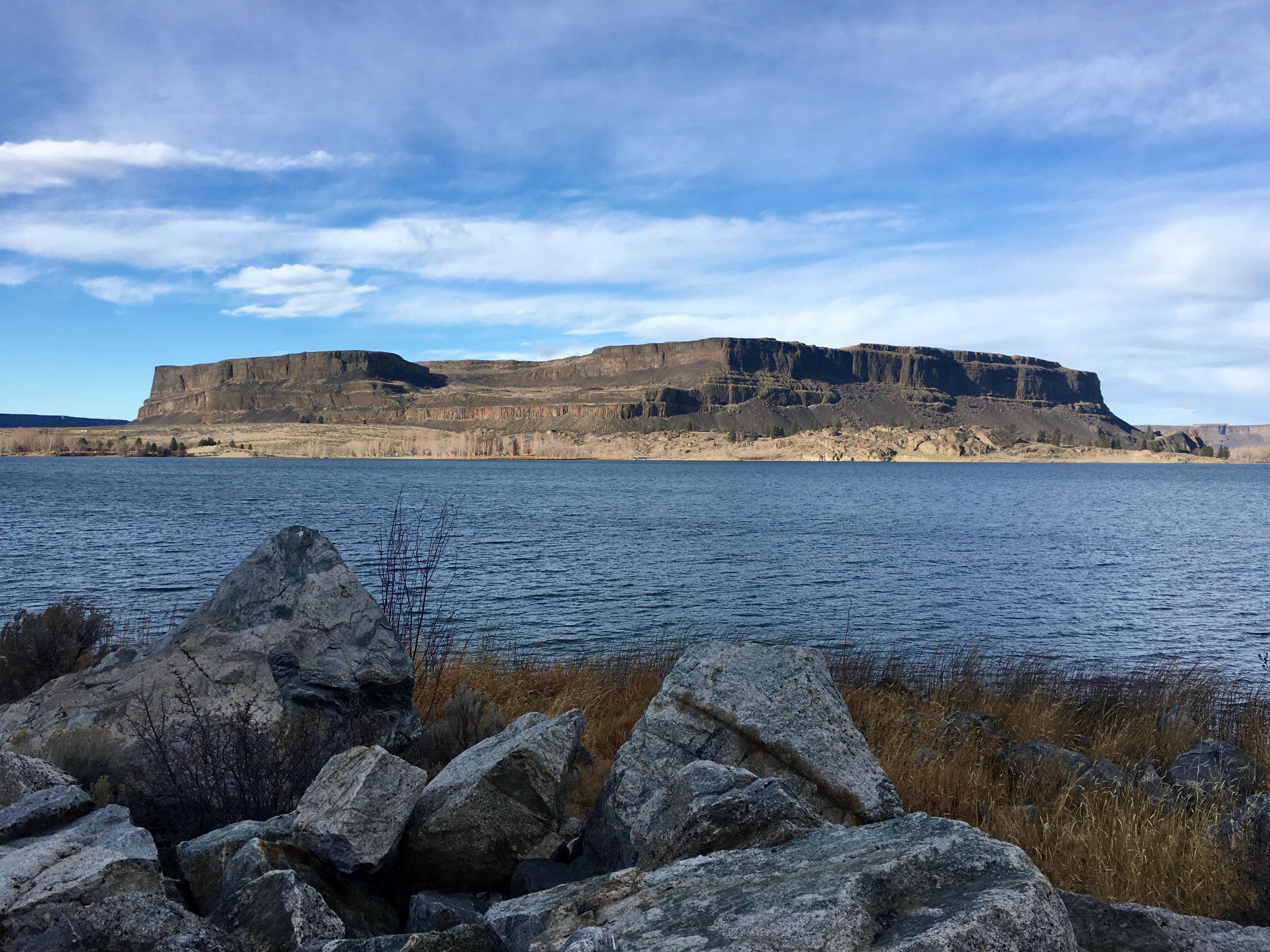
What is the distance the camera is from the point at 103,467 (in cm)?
13088

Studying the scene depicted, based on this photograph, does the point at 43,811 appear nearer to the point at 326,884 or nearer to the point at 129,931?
the point at 326,884

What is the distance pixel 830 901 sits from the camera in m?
2.77

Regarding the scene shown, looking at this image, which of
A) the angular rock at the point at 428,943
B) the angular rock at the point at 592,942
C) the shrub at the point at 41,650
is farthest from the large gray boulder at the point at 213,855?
the shrub at the point at 41,650

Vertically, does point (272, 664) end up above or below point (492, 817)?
above

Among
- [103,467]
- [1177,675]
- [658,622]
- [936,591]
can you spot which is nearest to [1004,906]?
[1177,675]

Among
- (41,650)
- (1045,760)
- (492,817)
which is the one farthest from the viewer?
(41,650)

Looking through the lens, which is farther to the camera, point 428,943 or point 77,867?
point 77,867

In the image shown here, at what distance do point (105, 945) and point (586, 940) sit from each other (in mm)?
2002

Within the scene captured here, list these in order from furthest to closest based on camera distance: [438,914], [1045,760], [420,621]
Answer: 1. [420,621]
2. [1045,760]
3. [438,914]

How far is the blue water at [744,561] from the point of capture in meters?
22.8

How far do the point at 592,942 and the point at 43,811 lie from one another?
11.9 ft

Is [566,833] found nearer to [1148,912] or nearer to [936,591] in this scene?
[1148,912]

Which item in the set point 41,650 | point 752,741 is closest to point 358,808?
point 752,741

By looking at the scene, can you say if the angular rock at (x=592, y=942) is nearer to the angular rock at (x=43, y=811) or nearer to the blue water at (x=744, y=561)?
the angular rock at (x=43, y=811)
